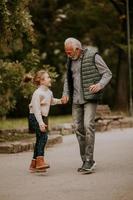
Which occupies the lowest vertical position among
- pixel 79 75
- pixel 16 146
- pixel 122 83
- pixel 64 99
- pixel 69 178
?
pixel 122 83

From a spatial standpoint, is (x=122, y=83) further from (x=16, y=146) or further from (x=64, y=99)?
(x=64, y=99)

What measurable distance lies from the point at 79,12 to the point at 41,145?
22.2m

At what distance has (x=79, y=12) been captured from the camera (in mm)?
32844

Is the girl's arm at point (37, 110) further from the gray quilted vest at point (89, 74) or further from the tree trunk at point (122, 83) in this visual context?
the tree trunk at point (122, 83)

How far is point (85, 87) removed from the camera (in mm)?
10898

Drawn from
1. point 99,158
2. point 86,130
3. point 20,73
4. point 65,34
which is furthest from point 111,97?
point 86,130

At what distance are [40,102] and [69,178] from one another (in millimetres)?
1414

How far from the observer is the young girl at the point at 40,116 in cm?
1101

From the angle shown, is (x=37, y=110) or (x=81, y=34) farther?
(x=81, y=34)

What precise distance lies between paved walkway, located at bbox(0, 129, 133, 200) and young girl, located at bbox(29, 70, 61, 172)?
205 millimetres

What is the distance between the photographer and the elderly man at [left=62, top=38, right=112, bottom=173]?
10.8 meters

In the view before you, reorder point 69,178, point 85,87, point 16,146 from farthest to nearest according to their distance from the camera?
point 16,146 < point 85,87 < point 69,178

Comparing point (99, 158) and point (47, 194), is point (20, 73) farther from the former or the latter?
point (47, 194)

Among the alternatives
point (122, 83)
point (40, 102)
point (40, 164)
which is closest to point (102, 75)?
point (40, 102)
